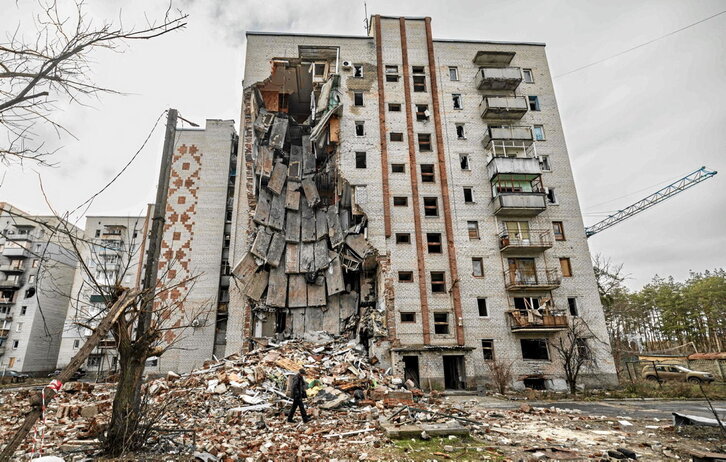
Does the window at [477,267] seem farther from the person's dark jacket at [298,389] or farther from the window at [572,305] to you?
the person's dark jacket at [298,389]

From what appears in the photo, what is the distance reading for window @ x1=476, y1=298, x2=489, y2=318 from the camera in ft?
79.2

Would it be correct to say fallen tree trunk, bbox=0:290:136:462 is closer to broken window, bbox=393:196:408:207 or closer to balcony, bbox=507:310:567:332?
broken window, bbox=393:196:408:207

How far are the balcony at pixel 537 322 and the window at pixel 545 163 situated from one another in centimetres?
1108

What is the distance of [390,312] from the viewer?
23.0 metres

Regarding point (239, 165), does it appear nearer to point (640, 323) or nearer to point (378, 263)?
point (378, 263)

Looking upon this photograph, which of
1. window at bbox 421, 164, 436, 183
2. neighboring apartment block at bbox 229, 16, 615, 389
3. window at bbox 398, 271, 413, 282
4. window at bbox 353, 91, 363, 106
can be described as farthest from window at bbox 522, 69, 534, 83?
window at bbox 398, 271, 413, 282

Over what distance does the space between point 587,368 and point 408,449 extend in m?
20.2

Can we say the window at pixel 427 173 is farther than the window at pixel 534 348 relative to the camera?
Yes

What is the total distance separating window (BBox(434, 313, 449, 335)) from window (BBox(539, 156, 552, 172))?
45.2 ft

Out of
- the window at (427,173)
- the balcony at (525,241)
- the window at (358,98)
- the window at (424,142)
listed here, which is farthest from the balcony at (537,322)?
the window at (358,98)

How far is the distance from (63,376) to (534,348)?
2533cm

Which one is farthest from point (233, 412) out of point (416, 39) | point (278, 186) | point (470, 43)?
point (470, 43)

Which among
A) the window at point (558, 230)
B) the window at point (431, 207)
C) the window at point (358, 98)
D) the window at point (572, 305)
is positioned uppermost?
the window at point (358, 98)

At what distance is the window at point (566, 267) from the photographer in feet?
83.5
